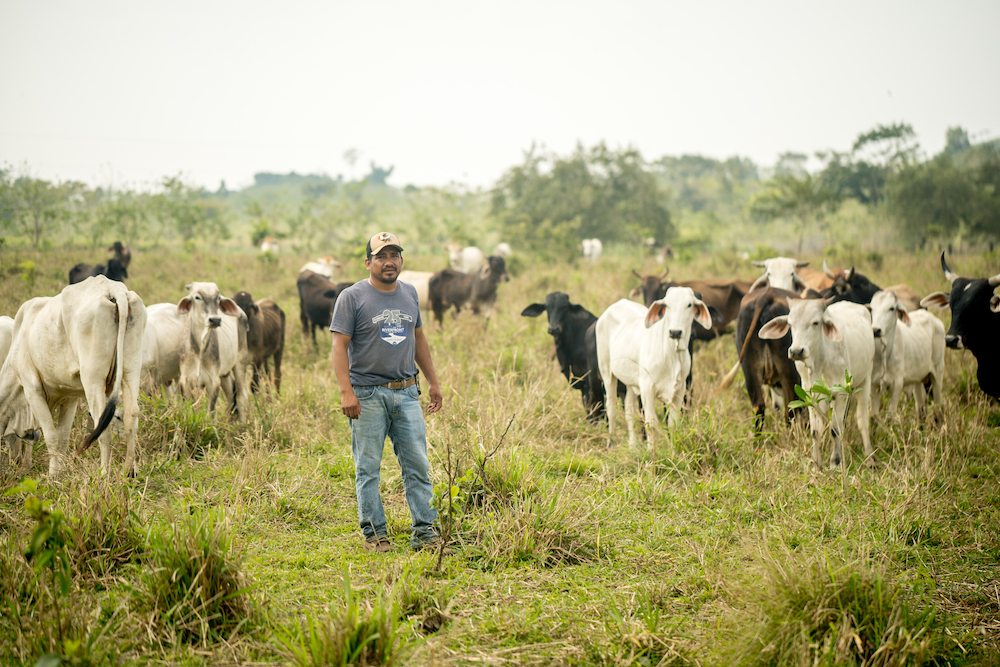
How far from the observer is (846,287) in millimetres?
8164

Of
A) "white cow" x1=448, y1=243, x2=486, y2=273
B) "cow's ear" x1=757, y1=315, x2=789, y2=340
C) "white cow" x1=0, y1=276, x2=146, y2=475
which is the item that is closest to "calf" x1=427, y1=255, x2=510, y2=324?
"white cow" x1=448, y1=243, x2=486, y2=273

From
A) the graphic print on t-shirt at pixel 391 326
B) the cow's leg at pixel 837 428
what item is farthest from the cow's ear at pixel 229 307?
the cow's leg at pixel 837 428

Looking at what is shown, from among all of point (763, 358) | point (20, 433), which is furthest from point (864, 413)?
point (20, 433)

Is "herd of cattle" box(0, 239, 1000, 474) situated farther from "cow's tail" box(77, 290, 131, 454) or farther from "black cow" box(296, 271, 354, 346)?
"black cow" box(296, 271, 354, 346)

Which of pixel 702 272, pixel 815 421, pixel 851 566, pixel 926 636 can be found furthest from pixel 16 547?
pixel 702 272

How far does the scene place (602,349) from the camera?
7.54 m

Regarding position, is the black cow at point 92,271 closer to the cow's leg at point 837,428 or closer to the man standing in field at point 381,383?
the man standing in field at point 381,383

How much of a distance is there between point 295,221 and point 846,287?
2793cm

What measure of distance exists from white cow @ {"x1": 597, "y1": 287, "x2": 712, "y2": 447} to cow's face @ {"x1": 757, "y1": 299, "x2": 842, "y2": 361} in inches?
28.5

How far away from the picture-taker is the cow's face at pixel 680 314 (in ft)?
20.6

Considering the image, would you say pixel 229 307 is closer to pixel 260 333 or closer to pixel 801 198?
pixel 260 333

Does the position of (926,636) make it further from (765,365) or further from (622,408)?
(622,408)

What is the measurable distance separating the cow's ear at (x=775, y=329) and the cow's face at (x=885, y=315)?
1.30 meters

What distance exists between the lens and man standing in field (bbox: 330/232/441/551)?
4.21 m
